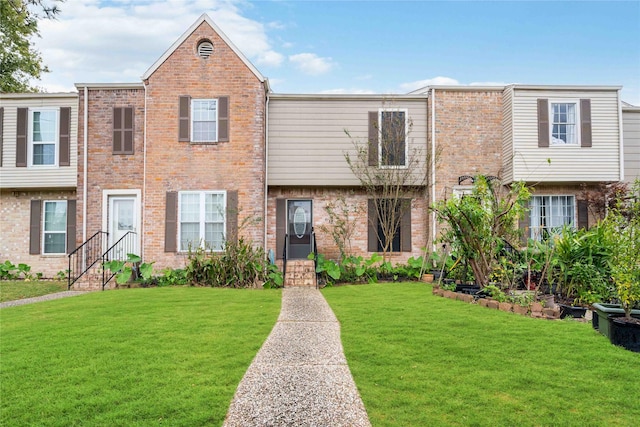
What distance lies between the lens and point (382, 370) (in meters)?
5.17

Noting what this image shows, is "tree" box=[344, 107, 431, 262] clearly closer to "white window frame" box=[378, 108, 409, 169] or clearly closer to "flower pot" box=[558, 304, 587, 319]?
"white window frame" box=[378, 108, 409, 169]

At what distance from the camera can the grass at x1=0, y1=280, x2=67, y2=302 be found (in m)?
12.0

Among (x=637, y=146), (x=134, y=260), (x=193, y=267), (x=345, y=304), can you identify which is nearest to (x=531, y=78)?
(x=637, y=146)

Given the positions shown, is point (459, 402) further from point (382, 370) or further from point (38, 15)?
point (38, 15)

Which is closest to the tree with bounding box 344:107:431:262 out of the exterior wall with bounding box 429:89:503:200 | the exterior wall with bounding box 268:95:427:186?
the exterior wall with bounding box 268:95:427:186

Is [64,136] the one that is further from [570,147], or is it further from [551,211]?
[570,147]

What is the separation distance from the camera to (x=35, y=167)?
1551 centimetres

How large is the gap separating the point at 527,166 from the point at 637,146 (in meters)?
4.40

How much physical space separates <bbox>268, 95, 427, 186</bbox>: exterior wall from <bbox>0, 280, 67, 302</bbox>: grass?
7.09 m

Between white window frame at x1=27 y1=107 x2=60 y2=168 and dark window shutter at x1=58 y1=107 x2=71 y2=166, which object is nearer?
dark window shutter at x1=58 y1=107 x2=71 y2=166

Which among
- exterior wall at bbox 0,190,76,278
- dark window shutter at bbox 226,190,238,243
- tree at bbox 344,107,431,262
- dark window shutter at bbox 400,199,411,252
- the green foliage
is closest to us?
the green foliage

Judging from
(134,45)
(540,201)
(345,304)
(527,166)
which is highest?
(134,45)

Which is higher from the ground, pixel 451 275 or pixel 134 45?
pixel 134 45

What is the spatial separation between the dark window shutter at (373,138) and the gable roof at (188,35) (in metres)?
3.75
